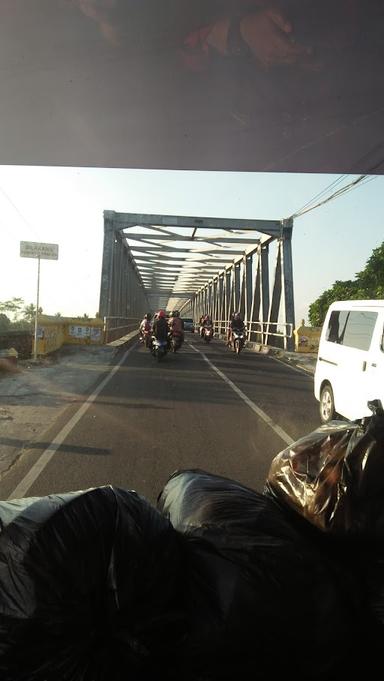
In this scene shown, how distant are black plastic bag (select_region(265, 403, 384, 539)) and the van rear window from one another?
4139 millimetres

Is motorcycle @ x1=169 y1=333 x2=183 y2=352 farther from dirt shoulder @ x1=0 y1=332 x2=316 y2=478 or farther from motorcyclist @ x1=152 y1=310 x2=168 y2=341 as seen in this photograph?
→ motorcyclist @ x1=152 y1=310 x2=168 y2=341

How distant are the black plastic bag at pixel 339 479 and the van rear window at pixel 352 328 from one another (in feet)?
13.6

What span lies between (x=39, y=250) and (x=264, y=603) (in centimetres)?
1567

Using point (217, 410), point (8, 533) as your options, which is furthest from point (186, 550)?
point (217, 410)

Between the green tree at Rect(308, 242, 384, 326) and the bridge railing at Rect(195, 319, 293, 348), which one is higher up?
the green tree at Rect(308, 242, 384, 326)

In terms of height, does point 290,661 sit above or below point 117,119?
below

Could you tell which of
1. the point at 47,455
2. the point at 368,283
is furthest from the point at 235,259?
the point at 47,455

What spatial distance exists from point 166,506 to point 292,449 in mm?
625

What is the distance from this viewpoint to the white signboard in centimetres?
1606

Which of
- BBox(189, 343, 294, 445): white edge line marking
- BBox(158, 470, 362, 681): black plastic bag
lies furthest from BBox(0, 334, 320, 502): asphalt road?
BBox(158, 470, 362, 681): black plastic bag

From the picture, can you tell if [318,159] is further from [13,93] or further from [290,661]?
[290,661]

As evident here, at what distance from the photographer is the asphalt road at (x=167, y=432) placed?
4766mm

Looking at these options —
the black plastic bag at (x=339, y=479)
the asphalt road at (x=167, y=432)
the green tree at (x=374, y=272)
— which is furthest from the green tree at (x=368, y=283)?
the black plastic bag at (x=339, y=479)

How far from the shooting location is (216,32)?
→ 3174mm
